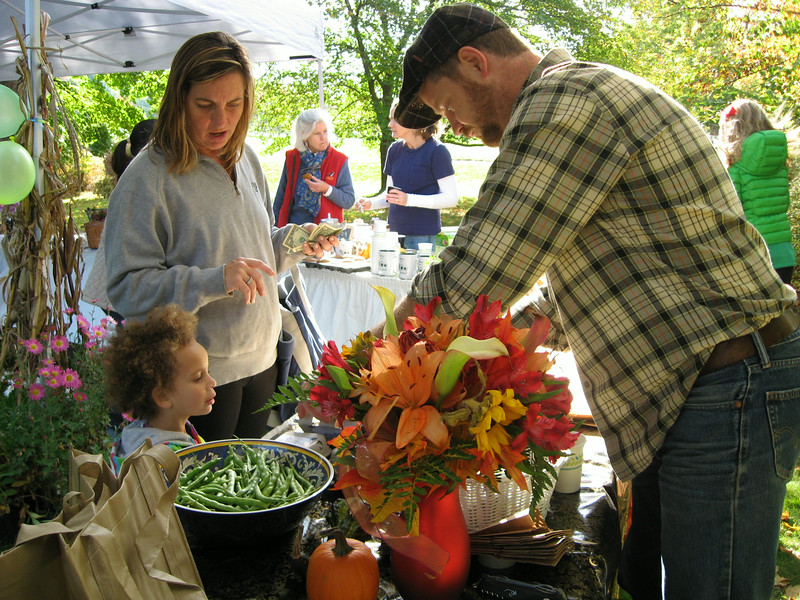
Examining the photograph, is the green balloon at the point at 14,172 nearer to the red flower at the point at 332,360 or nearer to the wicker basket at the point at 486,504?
the red flower at the point at 332,360

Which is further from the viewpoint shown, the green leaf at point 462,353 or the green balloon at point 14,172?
the green balloon at point 14,172

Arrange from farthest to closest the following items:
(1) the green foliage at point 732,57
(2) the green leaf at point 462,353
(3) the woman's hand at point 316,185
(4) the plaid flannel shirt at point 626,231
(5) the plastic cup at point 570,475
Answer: (1) the green foliage at point 732,57, (3) the woman's hand at point 316,185, (5) the plastic cup at point 570,475, (4) the plaid flannel shirt at point 626,231, (2) the green leaf at point 462,353

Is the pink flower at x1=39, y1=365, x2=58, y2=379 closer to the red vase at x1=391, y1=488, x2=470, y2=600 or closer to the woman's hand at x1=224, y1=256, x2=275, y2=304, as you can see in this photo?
the woman's hand at x1=224, y1=256, x2=275, y2=304

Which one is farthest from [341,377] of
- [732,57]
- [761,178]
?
[732,57]

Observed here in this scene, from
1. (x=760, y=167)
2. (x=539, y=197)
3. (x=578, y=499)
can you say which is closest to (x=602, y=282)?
(x=539, y=197)

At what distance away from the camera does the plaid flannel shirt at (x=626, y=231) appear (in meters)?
1.26

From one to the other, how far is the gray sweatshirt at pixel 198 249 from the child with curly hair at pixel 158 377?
7cm

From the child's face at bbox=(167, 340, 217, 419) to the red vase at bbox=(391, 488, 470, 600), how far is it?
1.04 metres

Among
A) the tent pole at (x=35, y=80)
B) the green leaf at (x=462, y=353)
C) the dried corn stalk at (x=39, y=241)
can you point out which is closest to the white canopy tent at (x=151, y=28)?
the tent pole at (x=35, y=80)

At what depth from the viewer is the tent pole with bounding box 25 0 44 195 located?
237 cm

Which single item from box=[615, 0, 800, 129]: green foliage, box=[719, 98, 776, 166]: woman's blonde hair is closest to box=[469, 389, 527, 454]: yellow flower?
box=[719, 98, 776, 166]: woman's blonde hair

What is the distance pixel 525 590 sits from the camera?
3.55ft

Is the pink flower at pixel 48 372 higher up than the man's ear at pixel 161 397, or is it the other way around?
the pink flower at pixel 48 372

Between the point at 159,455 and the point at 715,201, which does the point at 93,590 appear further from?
the point at 715,201
